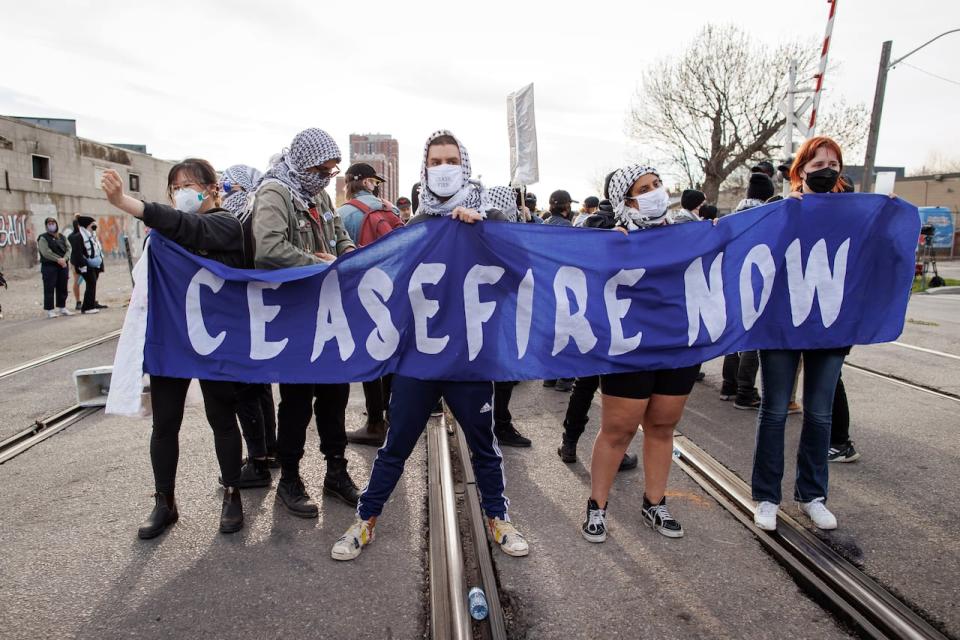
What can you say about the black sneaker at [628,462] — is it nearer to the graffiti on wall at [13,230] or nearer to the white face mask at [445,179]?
the white face mask at [445,179]

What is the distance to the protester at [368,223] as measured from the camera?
193 inches

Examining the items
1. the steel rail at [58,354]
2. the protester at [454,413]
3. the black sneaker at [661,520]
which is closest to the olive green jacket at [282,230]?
the protester at [454,413]

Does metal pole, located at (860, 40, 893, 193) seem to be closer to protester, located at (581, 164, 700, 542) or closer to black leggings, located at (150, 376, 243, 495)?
protester, located at (581, 164, 700, 542)

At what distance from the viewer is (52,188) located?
24.7 metres

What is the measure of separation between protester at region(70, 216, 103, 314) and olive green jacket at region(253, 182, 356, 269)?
11.0 meters

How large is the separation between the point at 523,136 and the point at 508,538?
6323 mm

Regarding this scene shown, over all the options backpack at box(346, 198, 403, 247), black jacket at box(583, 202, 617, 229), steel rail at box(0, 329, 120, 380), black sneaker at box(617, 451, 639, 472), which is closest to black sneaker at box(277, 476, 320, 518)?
black sneaker at box(617, 451, 639, 472)

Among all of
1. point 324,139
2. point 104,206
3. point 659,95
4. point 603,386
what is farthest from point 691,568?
point 104,206

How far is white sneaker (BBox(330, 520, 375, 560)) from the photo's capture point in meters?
3.00

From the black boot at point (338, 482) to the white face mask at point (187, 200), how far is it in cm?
170

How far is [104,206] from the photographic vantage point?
1120 inches

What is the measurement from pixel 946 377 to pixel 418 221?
21.5ft

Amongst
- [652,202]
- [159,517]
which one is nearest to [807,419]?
[652,202]

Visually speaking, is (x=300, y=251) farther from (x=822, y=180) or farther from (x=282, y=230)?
(x=822, y=180)
